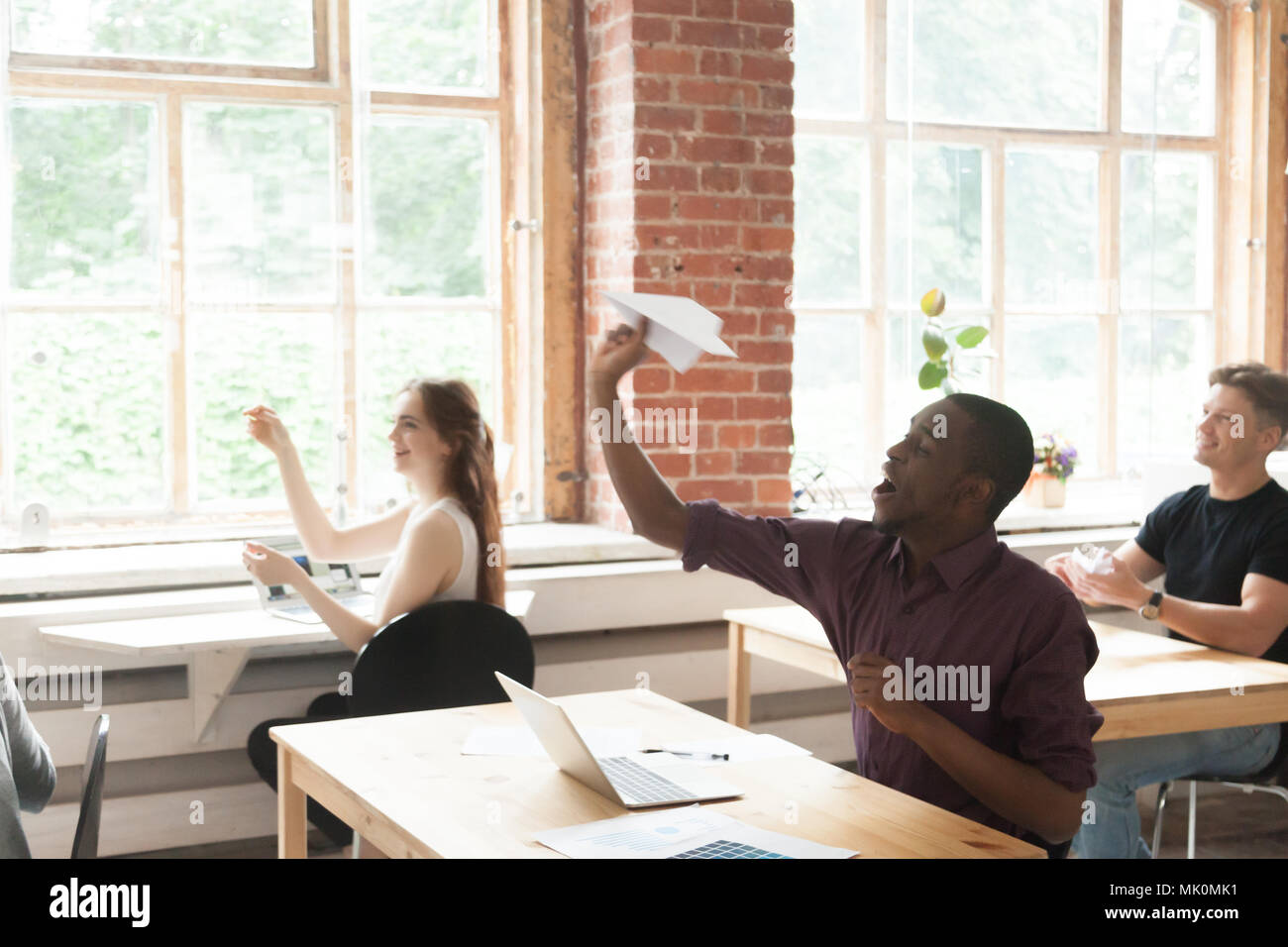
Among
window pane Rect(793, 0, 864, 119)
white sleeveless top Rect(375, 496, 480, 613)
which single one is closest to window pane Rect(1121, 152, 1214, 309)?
window pane Rect(793, 0, 864, 119)

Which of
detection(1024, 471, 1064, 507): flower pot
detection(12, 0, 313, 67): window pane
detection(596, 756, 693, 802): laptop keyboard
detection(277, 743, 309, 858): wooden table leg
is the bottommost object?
detection(277, 743, 309, 858): wooden table leg

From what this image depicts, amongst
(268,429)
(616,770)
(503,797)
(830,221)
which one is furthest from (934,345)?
(503,797)

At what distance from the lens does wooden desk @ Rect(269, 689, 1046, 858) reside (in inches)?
73.7

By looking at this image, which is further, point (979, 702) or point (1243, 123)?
point (1243, 123)

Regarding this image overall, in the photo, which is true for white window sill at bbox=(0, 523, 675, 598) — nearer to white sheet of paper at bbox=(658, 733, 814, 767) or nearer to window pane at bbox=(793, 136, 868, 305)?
window pane at bbox=(793, 136, 868, 305)

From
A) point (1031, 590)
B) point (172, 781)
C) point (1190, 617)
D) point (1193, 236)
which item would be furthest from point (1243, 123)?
point (172, 781)

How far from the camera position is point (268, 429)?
3.72 m

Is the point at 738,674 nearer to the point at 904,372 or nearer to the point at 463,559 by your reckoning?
the point at 463,559

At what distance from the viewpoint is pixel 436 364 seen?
4434mm

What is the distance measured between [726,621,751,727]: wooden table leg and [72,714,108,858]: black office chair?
1.96 meters

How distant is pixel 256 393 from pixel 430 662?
5.13 feet

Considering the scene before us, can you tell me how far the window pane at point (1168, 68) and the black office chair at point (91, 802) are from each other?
4.67 m
